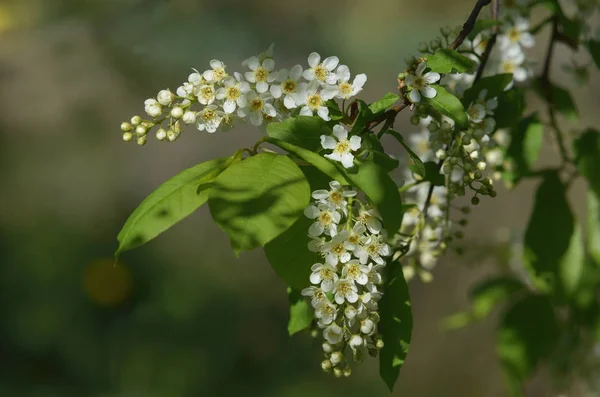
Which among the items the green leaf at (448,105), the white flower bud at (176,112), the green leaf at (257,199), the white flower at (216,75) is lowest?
the green leaf at (257,199)

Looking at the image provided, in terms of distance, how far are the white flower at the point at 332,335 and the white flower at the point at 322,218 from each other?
0.11 metres

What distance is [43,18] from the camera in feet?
12.8

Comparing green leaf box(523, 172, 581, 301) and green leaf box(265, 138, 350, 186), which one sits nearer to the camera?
green leaf box(265, 138, 350, 186)

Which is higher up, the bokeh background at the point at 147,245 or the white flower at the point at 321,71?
the bokeh background at the point at 147,245

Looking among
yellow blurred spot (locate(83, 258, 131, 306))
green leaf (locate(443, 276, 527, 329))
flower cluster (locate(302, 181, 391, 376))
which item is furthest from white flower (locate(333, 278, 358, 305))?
yellow blurred spot (locate(83, 258, 131, 306))

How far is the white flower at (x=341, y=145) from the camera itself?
29.7 inches

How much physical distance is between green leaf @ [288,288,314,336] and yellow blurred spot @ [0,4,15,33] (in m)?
3.75

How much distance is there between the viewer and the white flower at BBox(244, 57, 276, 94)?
2.76 feet

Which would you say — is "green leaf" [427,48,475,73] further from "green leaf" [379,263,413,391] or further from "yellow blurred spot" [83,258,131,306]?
"yellow blurred spot" [83,258,131,306]

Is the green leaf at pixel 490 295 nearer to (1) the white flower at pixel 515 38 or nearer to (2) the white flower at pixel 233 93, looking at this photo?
(1) the white flower at pixel 515 38

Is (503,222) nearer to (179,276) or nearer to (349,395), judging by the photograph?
(349,395)

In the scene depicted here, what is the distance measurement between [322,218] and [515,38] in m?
0.67

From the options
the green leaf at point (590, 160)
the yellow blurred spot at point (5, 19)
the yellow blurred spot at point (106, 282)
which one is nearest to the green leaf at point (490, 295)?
the green leaf at point (590, 160)

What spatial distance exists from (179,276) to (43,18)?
165 centimetres
